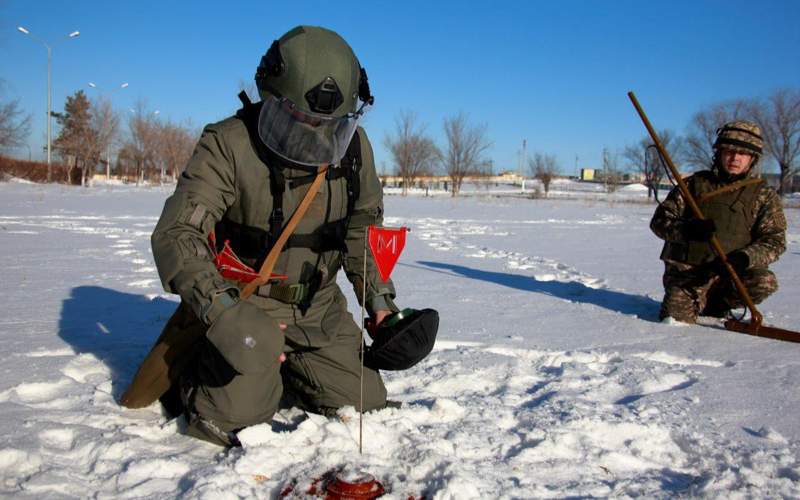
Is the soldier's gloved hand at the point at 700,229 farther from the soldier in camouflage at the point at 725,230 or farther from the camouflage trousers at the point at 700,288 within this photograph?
the camouflage trousers at the point at 700,288

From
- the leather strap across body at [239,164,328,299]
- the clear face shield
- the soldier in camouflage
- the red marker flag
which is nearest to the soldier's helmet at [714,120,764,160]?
the soldier in camouflage

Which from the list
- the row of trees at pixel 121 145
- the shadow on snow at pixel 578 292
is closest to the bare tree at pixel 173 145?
the row of trees at pixel 121 145

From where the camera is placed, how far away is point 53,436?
2080mm

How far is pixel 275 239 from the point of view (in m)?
2.28

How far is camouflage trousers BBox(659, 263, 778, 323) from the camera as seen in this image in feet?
13.9

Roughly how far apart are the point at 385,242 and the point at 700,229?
2798 millimetres

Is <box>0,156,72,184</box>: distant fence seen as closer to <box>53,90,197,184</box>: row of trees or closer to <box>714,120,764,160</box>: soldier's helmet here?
<box>53,90,197,184</box>: row of trees

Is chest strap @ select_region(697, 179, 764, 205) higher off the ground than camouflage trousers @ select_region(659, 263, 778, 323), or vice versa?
chest strap @ select_region(697, 179, 764, 205)

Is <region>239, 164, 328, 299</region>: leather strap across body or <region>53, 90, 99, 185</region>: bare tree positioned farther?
<region>53, 90, 99, 185</region>: bare tree

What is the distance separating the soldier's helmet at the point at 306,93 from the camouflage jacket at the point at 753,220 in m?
3.02

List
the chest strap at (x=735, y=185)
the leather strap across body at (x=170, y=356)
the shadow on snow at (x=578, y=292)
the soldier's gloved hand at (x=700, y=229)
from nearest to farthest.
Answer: the leather strap across body at (x=170, y=356) < the soldier's gloved hand at (x=700, y=229) < the chest strap at (x=735, y=185) < the shadow on snow at (x=578, y=292)

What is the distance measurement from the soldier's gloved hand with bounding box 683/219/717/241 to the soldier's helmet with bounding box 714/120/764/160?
1.80 feet

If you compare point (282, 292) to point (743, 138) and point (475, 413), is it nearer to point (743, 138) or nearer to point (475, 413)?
point (475, 413)

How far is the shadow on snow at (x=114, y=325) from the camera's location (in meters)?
3.02
